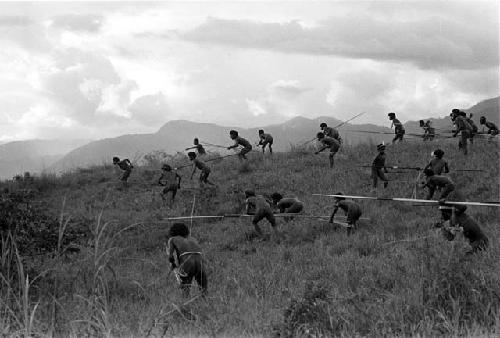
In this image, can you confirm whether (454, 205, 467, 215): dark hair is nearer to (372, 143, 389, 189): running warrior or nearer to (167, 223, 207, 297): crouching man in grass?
(167, 223, 207, 297): crouching man in grass

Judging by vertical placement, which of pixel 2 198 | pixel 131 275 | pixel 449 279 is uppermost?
pixel 2 198

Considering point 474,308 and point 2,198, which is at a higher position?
point 2,198

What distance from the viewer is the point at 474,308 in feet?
23.9

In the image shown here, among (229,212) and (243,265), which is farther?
(229,212)

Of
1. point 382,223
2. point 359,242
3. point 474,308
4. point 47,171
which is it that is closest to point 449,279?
point 474,308

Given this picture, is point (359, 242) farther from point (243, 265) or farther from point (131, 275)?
point (131, 275)

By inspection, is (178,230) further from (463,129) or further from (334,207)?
(463,129)

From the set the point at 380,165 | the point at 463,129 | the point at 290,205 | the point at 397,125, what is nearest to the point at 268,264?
the point at 290,205

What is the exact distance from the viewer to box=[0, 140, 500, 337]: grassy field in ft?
22.0

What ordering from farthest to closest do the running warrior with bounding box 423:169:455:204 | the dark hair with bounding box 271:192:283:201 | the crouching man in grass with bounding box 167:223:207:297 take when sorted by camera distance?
the dark hair with bounding box 271:192:283:201, the running warrior with bounding box 423:169:455:204, the crouching man in grass with bounding box 167:223:207:297

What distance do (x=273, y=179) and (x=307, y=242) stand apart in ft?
29.9

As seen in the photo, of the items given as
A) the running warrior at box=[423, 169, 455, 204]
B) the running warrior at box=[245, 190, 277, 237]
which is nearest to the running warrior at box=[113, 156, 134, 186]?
the running warrior at box=[245, 190, 277, 237]

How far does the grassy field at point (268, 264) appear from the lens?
6.70m

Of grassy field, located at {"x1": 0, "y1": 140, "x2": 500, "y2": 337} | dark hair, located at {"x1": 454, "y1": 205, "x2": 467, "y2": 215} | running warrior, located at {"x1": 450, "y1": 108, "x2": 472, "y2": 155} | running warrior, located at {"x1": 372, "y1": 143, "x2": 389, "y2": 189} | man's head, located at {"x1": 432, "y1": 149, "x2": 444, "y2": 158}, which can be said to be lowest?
grassy field, located at {"x1": 0, "y1": 140, "x2": 500, "y2": 337}
